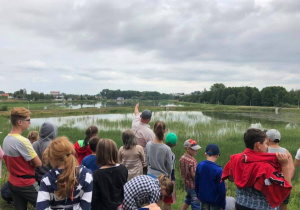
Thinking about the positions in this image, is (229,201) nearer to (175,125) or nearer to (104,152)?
(104,152)

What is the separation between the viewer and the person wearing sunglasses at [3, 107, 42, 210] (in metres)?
2.90

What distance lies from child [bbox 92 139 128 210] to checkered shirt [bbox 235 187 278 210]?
1303 mm

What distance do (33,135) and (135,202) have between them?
3.03 metres

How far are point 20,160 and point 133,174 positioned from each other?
166 cm

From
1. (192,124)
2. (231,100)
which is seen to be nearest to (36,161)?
(192,124)

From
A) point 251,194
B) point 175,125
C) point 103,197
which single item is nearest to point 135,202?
point 103,197

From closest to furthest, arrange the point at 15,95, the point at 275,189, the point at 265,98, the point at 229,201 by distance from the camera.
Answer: the point at 275,189 < the point at 229,201 < the point at 265,98 < the point at 15,95

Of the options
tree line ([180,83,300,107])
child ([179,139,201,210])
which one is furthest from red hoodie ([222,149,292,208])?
tree line ([180,83,300,107])

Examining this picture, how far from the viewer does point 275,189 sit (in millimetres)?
2262

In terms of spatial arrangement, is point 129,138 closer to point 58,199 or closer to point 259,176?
point 58,199

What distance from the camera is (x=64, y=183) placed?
5.85 feet

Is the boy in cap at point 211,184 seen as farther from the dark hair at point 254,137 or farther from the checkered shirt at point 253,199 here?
the dark hair at point 254,137

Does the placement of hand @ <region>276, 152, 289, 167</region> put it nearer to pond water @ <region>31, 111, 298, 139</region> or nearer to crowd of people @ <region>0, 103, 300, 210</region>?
crowd of people @ <region>0, 103, 300, 210</region>

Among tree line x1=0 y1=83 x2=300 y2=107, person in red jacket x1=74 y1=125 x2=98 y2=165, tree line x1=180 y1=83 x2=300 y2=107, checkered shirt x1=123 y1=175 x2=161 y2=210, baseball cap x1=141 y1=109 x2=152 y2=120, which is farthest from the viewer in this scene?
tree line x1=0 y1=83 x2=300 y2=107
